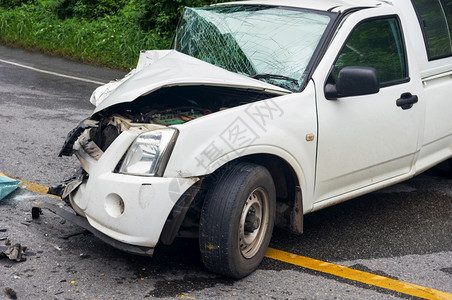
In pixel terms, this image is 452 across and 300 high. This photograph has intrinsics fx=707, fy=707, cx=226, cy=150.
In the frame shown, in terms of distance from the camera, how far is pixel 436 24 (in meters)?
6.05

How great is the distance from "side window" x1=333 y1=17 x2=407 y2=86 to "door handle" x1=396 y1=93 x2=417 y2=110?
14cm

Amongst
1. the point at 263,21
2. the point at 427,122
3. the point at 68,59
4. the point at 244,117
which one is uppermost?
the point at 263,21

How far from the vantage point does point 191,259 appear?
4.64m

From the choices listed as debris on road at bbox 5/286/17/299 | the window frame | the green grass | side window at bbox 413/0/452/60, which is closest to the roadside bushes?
the green grass

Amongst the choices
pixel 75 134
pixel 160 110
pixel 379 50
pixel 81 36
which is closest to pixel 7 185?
pixel 75 134

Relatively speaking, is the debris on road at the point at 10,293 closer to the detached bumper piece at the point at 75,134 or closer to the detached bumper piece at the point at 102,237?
the detached bumper piece at the point at 102,237

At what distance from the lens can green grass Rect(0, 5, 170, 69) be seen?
13016 mm

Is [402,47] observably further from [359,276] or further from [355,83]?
[359,276]

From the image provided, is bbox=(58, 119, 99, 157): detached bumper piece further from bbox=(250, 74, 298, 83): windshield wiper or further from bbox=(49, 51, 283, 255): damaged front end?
bbox=(250, 74, 298, 83): windshield wiper

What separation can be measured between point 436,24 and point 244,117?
101 inches

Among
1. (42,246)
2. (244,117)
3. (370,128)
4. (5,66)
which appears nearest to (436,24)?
(370,128)

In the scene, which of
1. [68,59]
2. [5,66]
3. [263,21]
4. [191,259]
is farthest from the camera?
[68,59]

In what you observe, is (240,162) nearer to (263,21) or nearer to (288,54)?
(288,54)

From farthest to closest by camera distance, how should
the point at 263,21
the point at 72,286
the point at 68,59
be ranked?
the point at 68,59, the point at 263,21, the point at 72,286
